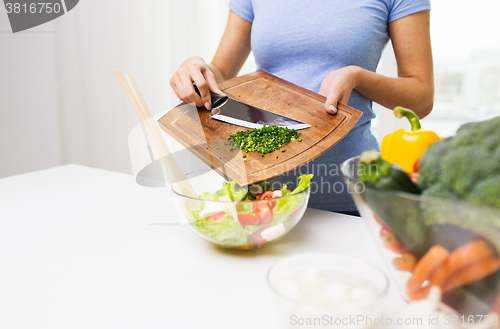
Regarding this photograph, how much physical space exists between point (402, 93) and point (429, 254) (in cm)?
77

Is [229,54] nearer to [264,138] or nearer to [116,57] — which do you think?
[264,138]

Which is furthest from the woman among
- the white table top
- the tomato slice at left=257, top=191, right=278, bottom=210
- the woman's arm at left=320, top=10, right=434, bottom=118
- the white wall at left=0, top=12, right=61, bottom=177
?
the white wall at left=0, top=12, right=61, bottom=177

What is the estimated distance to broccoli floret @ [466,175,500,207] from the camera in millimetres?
321

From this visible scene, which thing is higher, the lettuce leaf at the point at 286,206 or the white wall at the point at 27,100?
the lettuce leaf at the point at 286,206

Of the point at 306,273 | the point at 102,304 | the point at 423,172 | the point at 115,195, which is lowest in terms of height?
the point at 115,195

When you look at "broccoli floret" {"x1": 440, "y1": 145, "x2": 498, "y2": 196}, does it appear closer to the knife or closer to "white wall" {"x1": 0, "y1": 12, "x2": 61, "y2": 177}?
the knife

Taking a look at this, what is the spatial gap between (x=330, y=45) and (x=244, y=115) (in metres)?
0.37

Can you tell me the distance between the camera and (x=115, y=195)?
955 mm

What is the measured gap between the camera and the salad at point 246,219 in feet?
1.84

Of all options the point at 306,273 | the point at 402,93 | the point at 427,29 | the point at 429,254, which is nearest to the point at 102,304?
the point at 306,273

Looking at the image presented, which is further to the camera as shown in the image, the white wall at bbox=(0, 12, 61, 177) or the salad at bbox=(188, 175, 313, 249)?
the white wall at bbox=(0, 12, 61, 177)

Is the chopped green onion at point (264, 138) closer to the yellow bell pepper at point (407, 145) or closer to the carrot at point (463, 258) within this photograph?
the yellow bell pepper at point (407, 145)

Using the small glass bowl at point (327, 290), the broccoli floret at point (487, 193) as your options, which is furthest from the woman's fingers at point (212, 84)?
the broccoli floret at point (487, 193)

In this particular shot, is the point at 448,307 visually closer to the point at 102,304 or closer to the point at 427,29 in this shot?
the point at 102,304
